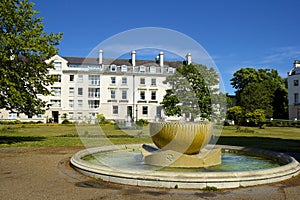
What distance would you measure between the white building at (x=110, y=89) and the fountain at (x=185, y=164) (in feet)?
72.2

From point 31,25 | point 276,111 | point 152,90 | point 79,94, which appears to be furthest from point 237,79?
point 31,25

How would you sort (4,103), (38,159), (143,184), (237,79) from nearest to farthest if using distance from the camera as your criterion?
1. (143,184)
2. (38,159)
3. (4,103)
4. (237,79)

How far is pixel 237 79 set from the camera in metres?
87.4

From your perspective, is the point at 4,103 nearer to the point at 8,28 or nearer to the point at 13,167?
the point at 8,28

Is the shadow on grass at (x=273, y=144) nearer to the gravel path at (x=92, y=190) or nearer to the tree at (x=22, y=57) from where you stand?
the gravel path at (x=92, y=190)

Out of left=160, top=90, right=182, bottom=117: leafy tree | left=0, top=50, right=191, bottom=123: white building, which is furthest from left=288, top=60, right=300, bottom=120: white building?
left=160, top=90, right=182, bottom=117: leafy tree

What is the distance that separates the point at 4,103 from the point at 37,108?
2.18 m

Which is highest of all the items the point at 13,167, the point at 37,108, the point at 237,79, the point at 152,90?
the point at 237,79

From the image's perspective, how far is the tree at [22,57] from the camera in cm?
1975

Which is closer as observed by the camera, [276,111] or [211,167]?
[211,167]

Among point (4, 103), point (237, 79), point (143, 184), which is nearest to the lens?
point (143, 184)

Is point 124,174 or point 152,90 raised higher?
point 152,90

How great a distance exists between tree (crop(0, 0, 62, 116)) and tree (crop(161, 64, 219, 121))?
16.8 metres

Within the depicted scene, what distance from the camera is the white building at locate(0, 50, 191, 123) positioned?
45469mm
